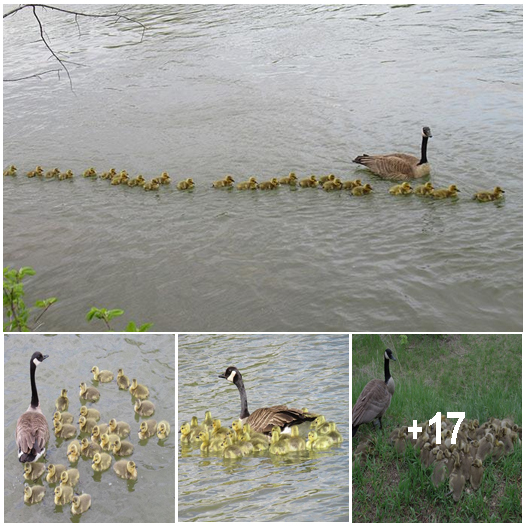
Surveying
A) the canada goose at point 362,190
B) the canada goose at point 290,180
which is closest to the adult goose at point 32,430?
the canada goose at point 290,180

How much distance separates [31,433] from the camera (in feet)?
19.0

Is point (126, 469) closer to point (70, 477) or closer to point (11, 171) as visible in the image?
point (70, 477)

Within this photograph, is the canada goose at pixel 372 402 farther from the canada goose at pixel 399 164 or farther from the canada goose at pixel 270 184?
the canada goose at pixel 399 164

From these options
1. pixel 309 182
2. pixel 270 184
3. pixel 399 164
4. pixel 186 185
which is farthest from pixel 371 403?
pixel 186 185

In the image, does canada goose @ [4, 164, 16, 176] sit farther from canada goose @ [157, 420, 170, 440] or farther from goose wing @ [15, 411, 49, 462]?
canada goose @ [157, 420, 170, 440]

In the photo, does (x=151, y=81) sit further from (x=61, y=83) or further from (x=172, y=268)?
(x=172, y=268)

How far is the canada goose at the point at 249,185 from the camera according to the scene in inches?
371

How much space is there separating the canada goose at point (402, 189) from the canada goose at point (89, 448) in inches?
201

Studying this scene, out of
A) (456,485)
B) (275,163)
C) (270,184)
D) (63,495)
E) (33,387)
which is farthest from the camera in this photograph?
(275,163)

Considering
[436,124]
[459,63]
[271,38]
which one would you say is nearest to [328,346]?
[436,124]

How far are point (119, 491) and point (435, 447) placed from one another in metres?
2.48

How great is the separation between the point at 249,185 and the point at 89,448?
456 centimetres

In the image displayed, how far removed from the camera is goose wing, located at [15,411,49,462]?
572cm

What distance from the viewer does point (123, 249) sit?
323 inches
